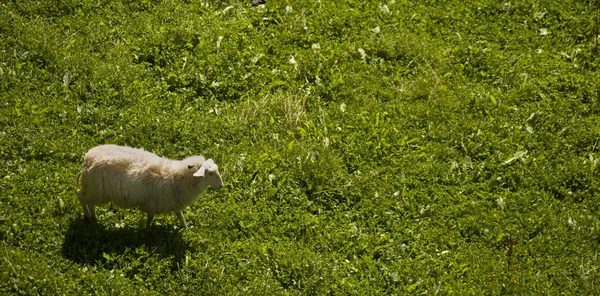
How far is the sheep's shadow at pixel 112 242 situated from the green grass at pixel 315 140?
0.03 meters

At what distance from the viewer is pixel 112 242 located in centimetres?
914

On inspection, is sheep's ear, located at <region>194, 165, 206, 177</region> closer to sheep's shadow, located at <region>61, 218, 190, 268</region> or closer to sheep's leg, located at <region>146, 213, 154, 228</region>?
sheep's leg, located at <region>146, 213, 154, 228</region>

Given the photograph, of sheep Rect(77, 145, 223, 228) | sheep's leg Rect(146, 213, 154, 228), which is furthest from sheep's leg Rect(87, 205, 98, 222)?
sheep's leg Rect(146, 213, 154, 228)

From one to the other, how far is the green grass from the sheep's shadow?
Result: 25mm

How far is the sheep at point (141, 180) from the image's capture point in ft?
29.3

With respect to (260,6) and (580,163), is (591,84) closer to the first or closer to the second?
(580,163)

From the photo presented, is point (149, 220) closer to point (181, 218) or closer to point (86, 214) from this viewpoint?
point (181, 218)

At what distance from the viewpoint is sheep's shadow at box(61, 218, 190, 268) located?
29.3 feet

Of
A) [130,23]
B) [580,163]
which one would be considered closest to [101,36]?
[130,23]

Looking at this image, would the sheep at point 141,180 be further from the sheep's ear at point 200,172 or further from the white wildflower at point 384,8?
the white wildflower at point 384,8

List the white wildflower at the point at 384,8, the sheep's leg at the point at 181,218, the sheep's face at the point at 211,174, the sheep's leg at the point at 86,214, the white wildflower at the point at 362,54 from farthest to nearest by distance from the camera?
1. the white wildflower at the point at 384,8
2. the white wildflower at the point at 362,54
3. the sheep's leg at the point at 181,218
4. the sheep's leg at the point at 86,214
5. the sheep's face at the point at 211,174

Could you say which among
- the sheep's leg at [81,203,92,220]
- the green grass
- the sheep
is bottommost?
the green grass

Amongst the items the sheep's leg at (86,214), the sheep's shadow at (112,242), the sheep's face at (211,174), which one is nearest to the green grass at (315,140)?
the sheep's shadow at (112,242)

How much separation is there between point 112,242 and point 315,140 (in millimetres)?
3749
